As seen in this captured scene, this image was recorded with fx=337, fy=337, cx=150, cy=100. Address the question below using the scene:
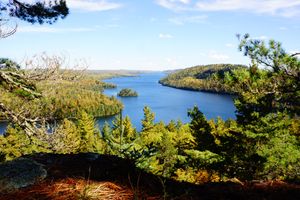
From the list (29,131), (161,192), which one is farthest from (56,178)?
(29,131)

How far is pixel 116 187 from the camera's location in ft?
9.34

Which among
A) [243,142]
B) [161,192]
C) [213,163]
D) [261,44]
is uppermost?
[261,44]

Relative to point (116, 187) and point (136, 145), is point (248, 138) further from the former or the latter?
point (116, 187)

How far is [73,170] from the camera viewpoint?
3.41 metres

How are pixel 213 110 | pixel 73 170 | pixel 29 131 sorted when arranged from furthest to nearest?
pixel 213 110 → pixel 29 131 → pixel 73 170

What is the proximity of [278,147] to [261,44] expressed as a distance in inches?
364

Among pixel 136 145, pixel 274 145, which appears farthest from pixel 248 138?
pixel 136 145

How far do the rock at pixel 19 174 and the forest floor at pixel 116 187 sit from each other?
0.27 ft

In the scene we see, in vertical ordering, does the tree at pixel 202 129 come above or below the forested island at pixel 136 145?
Result: below

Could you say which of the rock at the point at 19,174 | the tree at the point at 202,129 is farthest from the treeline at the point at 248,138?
the rock at the point at 19,174

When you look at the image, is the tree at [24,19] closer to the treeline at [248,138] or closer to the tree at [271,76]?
the treeline at [248,138]

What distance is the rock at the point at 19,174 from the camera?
296 cm

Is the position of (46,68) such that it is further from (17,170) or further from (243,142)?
(243,142)

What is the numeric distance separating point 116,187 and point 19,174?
99 centimetres
